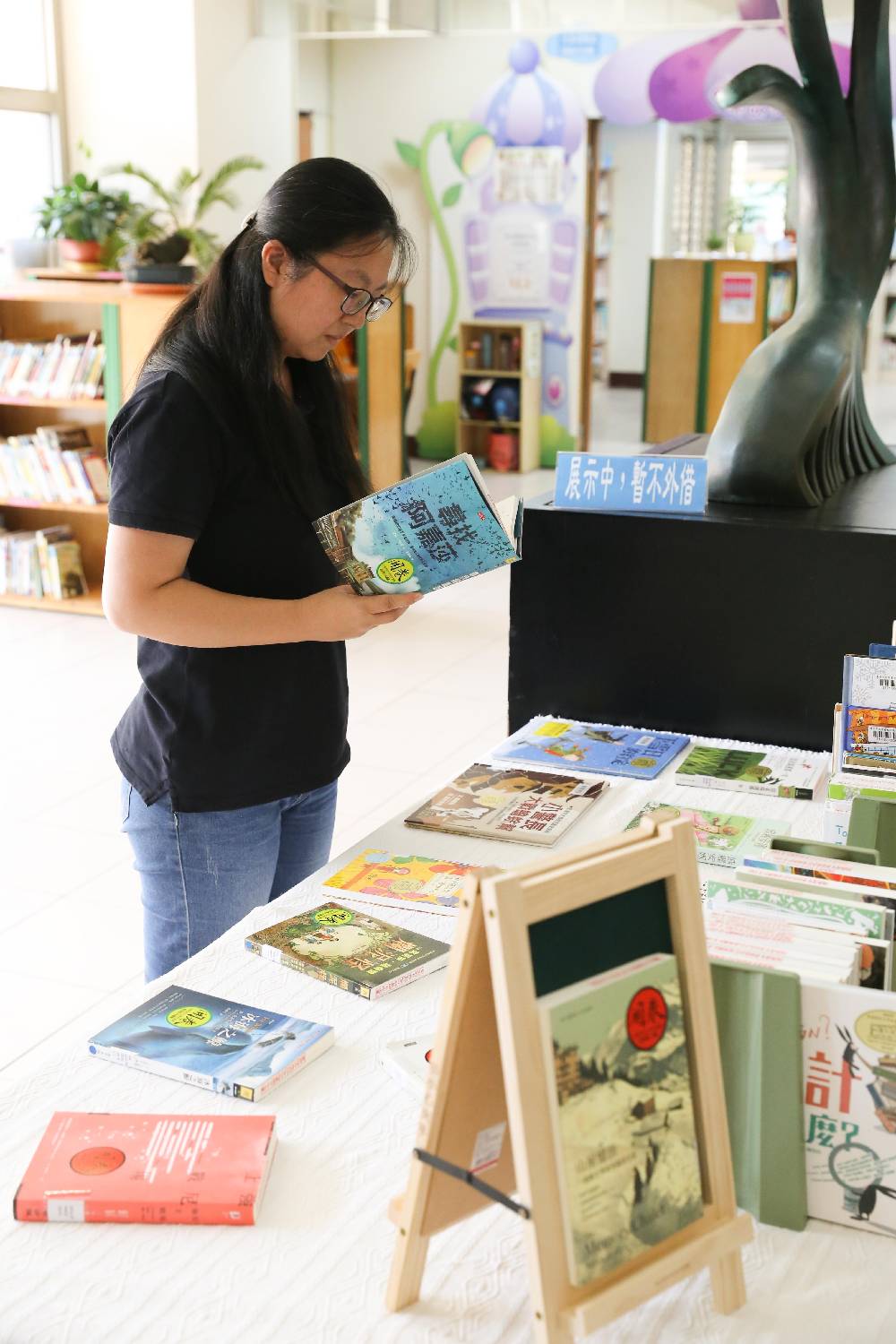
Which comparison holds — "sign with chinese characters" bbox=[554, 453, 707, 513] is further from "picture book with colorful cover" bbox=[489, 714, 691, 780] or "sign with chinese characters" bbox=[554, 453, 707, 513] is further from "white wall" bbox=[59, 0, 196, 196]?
"white wall" bbox=[59, 0, 196, 196]

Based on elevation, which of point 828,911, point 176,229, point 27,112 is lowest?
point 828,911

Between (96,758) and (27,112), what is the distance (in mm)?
5379

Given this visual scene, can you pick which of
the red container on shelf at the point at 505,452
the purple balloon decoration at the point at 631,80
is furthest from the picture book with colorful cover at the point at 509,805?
the purple balloon decoration at the point at 631,80

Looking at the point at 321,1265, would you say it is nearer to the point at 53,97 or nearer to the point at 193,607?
the point at 193,607

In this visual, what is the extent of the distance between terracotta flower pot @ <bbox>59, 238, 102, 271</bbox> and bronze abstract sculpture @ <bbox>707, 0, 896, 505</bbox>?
5102mm

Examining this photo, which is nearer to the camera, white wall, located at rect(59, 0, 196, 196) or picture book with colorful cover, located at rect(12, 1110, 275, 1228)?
picture book with colorful cover, located at rect(12, 1110, 275, 1228)

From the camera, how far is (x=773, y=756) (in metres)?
2.50

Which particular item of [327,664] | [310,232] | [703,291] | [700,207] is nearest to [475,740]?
[327,664]

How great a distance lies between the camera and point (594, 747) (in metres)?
2.52

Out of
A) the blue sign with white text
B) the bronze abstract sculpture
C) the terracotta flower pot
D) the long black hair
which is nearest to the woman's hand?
the long black hair

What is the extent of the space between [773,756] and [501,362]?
8619mm

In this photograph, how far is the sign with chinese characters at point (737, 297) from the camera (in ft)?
35.2

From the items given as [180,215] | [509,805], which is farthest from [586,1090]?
[180,215]

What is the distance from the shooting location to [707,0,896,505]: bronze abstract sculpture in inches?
110
